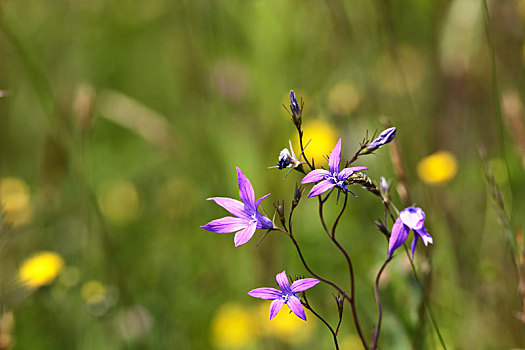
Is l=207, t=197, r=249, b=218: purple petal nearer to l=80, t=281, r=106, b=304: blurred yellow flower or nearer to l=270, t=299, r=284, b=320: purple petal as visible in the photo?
l=270, t=299, r=284, b=320: purple petal

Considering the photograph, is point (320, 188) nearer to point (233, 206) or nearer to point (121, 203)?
point (233, 206)

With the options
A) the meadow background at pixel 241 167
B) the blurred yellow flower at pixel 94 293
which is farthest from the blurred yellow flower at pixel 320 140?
the blurred yellow flower at pixel 94 293

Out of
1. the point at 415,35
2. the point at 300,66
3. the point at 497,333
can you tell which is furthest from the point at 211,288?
the point at 415,35

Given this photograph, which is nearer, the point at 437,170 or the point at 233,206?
the point at 233,206

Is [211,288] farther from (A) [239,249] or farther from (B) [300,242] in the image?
(B) [300,242]


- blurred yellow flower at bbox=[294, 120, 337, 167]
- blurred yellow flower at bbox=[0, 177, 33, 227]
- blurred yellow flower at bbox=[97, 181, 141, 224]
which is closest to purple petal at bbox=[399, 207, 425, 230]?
blurred yellow flower at bbox=[294, 120, 337, 167]

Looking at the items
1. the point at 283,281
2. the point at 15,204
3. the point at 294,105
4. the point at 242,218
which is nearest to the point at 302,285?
the point at 283,281
